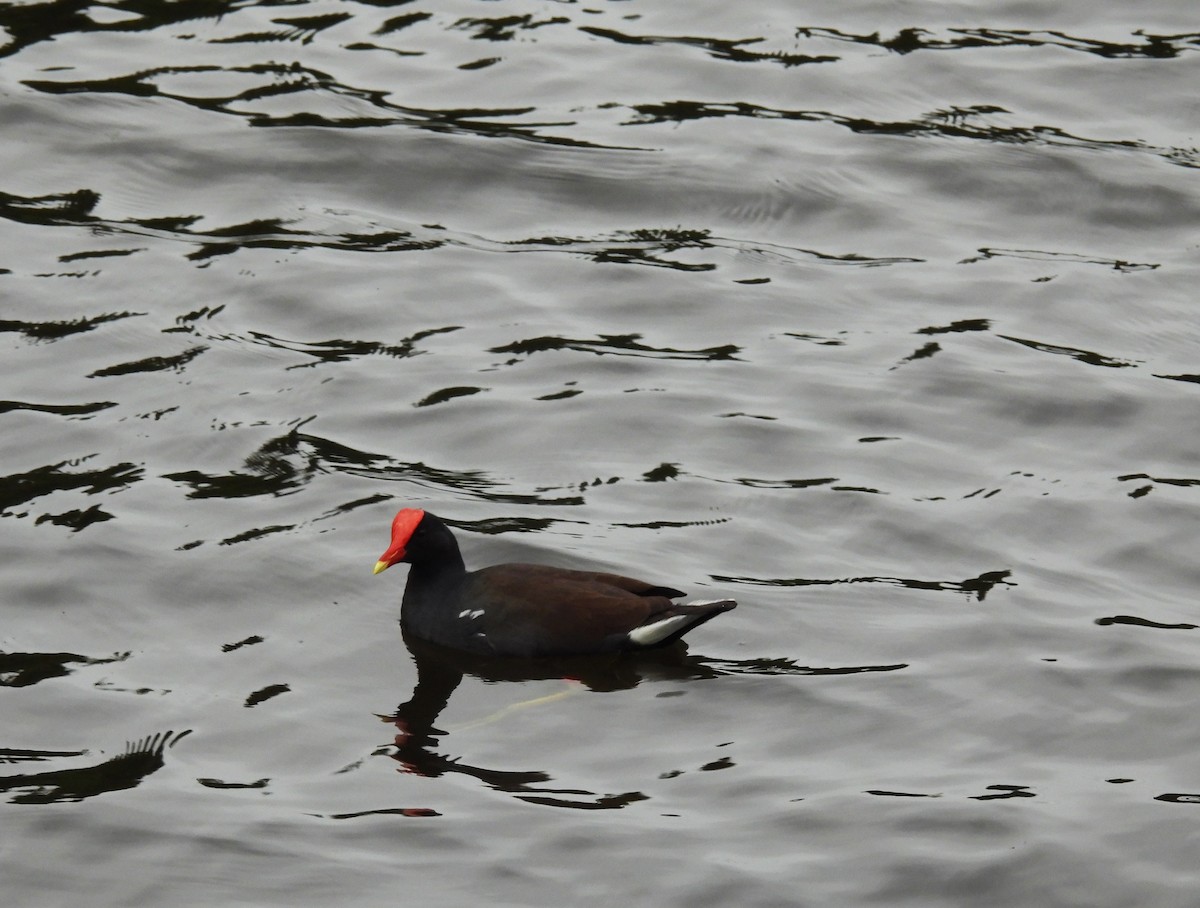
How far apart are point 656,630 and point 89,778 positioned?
250cm

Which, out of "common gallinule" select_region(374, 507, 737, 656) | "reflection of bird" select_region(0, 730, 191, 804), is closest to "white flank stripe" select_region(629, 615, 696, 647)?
"common gallinule" select_region(374, 507, 737, 656)

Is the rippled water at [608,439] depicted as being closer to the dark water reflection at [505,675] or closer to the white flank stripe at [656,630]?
the dark water reflection at [505,675]

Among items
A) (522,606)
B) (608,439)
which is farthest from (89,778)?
(608,439)

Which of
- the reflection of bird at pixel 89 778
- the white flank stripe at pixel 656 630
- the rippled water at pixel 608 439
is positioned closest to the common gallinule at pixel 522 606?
the white flank stripe at pixel 656 630

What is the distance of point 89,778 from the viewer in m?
7.61

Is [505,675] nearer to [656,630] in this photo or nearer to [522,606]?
[522,606]

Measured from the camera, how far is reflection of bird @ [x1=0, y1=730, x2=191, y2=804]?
24.7ft

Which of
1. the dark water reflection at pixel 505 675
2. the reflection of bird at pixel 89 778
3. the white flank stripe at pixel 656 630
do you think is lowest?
the dark water reflection at pixel 505 675

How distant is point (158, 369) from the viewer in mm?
11039

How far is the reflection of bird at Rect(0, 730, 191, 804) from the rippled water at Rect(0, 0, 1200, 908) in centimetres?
2

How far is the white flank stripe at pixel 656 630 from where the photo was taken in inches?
328

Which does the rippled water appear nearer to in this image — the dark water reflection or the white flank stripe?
the dark water reflection

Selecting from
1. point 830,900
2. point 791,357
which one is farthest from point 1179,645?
point 791,357

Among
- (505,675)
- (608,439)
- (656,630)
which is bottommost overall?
(505,675)
